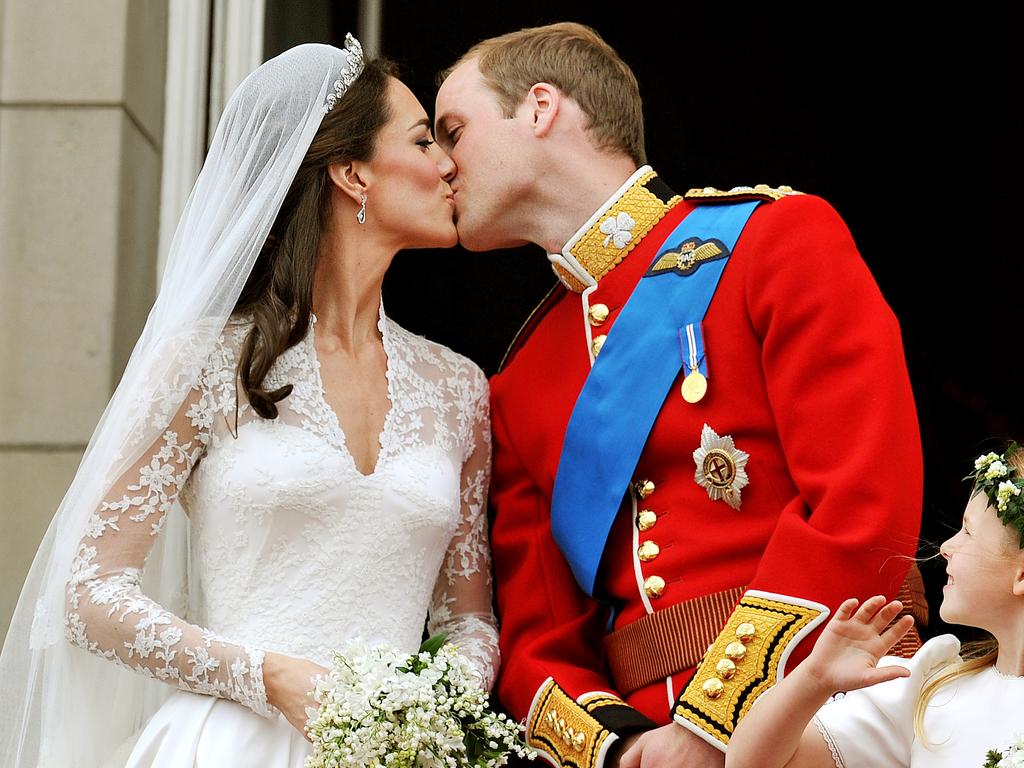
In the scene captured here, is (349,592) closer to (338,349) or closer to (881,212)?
(338,349)

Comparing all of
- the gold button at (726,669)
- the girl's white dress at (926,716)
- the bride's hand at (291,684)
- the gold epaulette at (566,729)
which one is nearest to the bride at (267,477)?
the bride's hand at (291,684)

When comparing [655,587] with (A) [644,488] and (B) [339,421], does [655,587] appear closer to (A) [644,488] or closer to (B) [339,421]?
(A) [644,488]

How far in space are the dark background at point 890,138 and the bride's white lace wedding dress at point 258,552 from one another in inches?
99.3

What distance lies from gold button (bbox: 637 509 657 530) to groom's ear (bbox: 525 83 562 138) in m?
0.88

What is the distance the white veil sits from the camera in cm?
276

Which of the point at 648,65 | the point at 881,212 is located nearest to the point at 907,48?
the point at 881,212

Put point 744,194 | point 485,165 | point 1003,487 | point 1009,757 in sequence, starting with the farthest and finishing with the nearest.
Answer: point 485,165 → point 744,194 → point 1003,487 → point 1009,757

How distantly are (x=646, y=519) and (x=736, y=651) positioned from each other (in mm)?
401

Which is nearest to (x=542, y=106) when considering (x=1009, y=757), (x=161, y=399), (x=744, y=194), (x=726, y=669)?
(x=744, y=194)

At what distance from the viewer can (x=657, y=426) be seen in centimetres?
287

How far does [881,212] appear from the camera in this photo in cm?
564

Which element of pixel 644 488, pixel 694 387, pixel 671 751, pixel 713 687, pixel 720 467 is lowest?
pixel 671 751

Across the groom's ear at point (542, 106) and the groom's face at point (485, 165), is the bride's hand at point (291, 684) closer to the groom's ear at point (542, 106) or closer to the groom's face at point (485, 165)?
the groom's face at point (485, 165)

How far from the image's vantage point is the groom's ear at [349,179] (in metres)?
3.17
